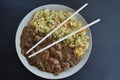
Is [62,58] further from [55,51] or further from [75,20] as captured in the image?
[75,20]


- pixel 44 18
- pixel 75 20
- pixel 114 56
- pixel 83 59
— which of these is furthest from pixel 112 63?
pixel 44 18

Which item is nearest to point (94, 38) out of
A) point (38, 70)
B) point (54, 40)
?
point (54, 40)

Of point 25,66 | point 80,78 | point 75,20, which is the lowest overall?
point 80,78

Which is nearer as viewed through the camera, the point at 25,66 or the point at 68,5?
the point at 25,66
